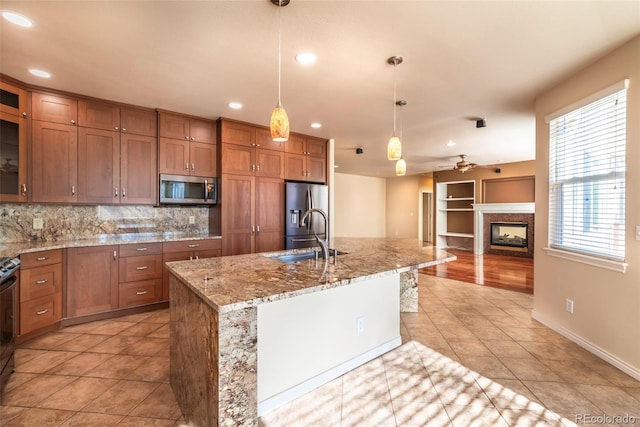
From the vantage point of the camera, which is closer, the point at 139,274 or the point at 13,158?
the point at 13,158

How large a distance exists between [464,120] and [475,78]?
53.2 inches

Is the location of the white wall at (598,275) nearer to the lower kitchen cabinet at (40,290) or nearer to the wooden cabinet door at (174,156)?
the wooden cabinet door at (174,156)

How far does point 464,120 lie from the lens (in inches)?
155

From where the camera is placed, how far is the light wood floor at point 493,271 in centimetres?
479

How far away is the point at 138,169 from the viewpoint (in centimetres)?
350

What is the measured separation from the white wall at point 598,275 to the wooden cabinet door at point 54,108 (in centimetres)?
507

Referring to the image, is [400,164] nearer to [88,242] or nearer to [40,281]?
[88,242]

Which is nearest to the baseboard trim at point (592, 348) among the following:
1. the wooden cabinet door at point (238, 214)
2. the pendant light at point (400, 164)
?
the pendant light at point (400, 164)

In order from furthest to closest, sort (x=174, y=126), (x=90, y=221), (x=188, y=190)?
(x=188, y=190), (x=174, y=126), (x=90, y=221)

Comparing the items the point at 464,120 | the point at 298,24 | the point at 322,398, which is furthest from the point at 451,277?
the point at 298,24

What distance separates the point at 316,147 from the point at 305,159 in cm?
33

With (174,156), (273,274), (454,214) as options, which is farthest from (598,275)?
(454,214)

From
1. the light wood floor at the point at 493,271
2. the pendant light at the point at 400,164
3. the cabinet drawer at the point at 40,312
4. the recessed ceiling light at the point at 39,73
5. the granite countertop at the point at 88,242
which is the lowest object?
the light wood floor at the point at 493,271

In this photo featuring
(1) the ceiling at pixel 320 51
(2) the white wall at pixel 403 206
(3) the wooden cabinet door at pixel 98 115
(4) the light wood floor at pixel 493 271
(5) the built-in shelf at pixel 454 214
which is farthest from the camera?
(2) the white wall at pixel 403 206
